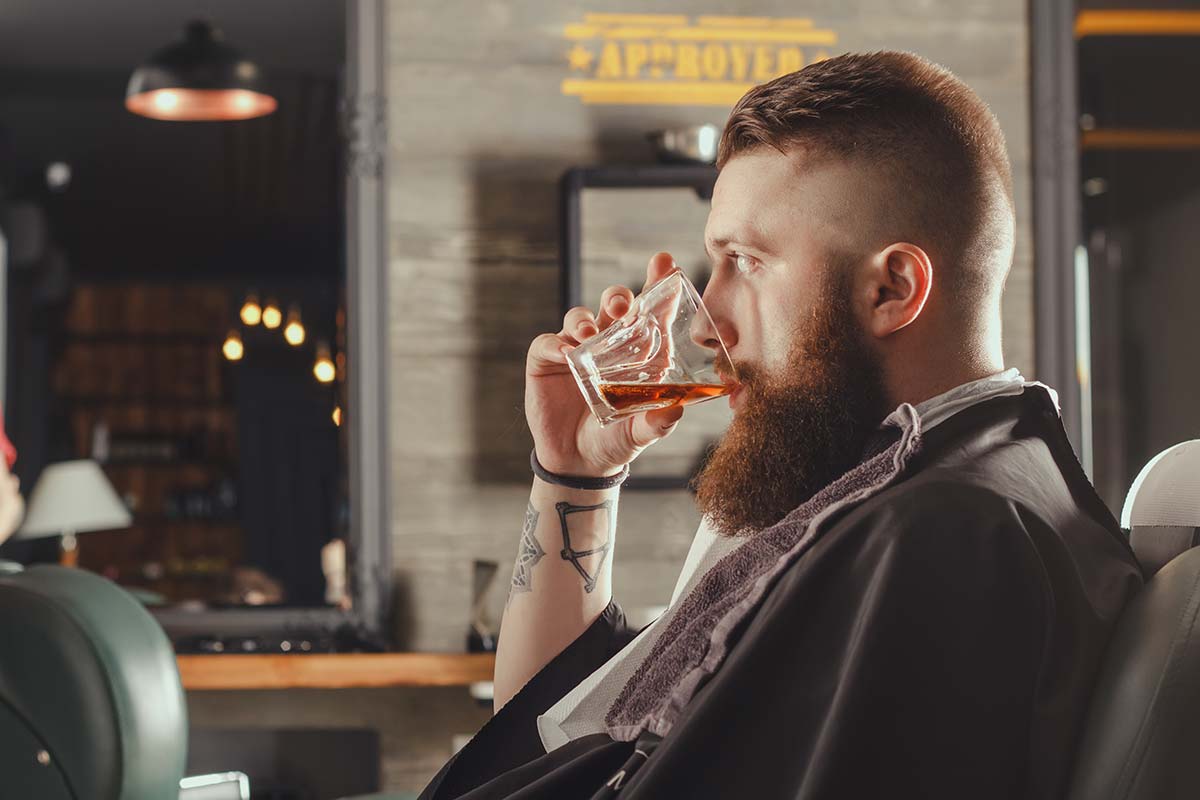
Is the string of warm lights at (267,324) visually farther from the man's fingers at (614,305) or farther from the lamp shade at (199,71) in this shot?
the man's fingers at (614,305)

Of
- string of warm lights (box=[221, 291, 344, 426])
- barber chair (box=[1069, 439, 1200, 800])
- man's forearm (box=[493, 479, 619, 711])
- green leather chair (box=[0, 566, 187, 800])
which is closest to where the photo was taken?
barber chair (box=[1069, 439, 1200, 800])

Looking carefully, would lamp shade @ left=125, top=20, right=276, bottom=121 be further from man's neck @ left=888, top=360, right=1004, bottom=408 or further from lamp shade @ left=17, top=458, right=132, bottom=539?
man's neck @ left=888, top=360, right=1004, bottom=408

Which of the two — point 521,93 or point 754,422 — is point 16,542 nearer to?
point 521,93

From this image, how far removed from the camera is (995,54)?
350cm

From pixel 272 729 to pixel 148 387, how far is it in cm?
392

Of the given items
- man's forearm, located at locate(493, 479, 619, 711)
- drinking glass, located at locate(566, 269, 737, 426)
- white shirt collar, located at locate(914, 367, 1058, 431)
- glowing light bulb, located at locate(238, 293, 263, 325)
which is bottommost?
man's forearm, located at locate(493, 479, 619, 711)

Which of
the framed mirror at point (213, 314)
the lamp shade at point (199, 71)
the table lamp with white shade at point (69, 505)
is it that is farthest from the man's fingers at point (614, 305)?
the table lamp with white shade at point (69, 505)

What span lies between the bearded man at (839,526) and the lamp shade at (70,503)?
291 centimetres

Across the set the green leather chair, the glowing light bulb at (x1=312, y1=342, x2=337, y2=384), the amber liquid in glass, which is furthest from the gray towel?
the glowing light bulb at (x1=312, y1=342, x2=337, y2=384)

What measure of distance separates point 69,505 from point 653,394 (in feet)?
10.7

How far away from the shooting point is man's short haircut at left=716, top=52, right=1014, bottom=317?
1.16 m

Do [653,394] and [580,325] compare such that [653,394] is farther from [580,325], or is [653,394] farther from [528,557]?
[528,557]

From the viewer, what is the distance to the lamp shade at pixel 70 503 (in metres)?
4.05

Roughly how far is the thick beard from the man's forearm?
0.96ft
